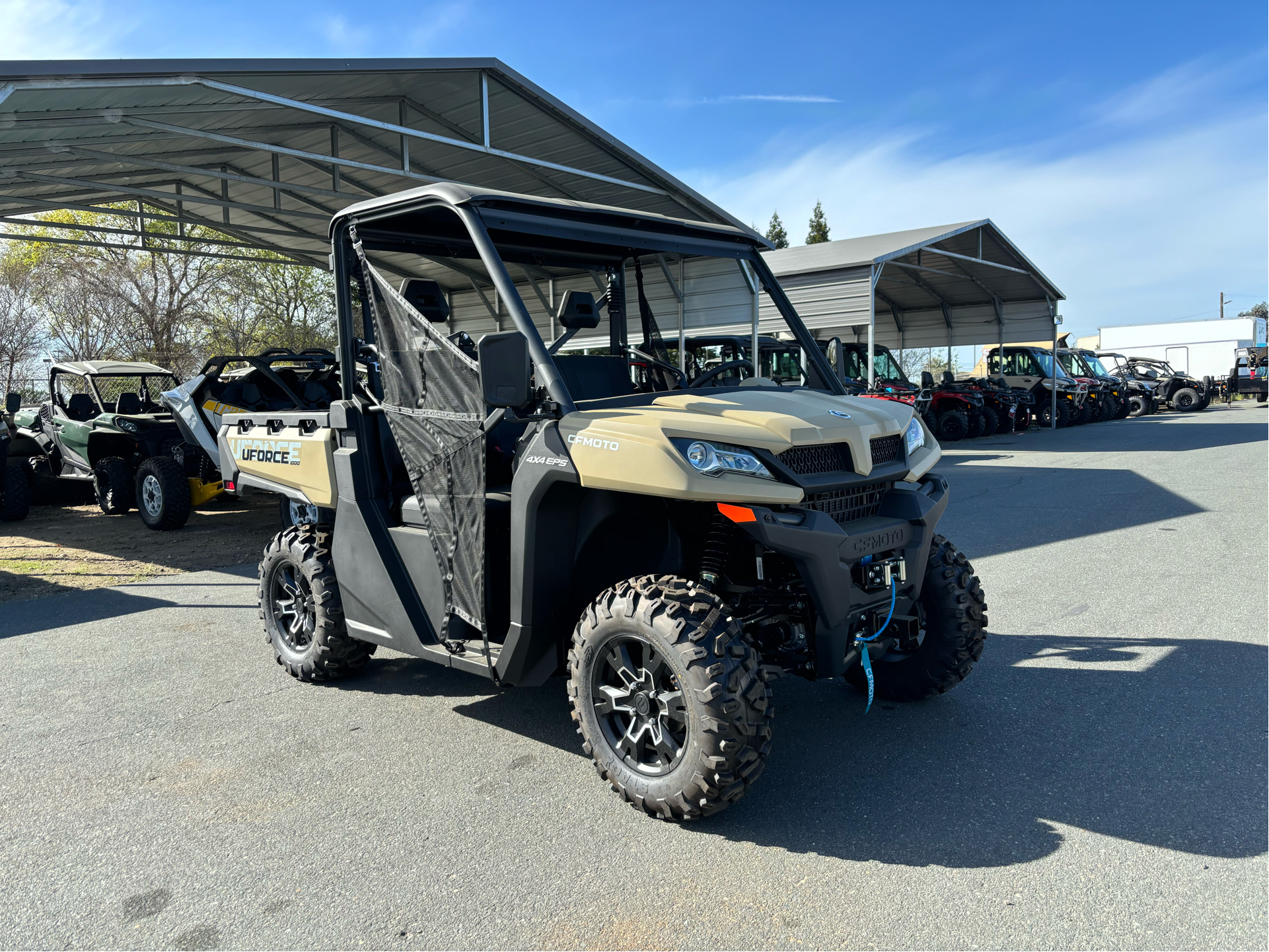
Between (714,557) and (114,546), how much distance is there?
27.4 feet

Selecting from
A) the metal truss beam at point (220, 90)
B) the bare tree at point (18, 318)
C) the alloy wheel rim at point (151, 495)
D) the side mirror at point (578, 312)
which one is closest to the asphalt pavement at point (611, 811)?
the side mirror at point (578, 312)

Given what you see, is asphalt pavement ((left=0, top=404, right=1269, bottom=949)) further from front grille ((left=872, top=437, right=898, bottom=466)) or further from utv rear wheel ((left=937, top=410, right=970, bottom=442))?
utv rear wheel ((left=937, top=410, right=970, bottom=442))

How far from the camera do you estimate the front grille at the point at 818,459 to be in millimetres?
3283

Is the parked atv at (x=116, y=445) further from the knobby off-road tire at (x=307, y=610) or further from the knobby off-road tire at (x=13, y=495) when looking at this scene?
the knobby off-road tire at (x=307, y=610)

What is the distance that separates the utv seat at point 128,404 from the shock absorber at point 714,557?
10.7 metres

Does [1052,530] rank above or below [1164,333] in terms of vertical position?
below

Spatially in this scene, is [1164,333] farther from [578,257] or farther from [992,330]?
[578,257]

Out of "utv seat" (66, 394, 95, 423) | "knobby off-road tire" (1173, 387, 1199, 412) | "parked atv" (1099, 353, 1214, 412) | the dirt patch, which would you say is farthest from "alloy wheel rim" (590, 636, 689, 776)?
"knobby off-road tire" (1173, 387, 1199, 412)

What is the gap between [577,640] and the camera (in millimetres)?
3432

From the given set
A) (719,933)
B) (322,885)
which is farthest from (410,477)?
(719,933)

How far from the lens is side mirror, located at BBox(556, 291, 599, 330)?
13.4ft

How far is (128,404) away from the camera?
39.4ft

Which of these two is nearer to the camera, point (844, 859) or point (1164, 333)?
point (844, 859)

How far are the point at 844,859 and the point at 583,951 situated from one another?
934 millimetres
